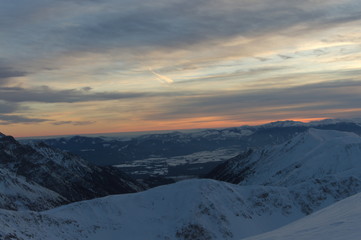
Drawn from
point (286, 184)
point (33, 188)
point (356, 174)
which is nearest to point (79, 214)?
point (356, 174)

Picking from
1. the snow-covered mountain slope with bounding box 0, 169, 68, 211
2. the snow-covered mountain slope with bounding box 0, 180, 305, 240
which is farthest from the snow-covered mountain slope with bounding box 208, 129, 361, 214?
the snow-covered mountain slope with bounding box 0, 169, 68, 211

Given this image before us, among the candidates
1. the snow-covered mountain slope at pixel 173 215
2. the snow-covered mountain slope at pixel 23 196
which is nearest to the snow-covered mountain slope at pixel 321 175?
the snow-covered mountain slope at pixel 173 215

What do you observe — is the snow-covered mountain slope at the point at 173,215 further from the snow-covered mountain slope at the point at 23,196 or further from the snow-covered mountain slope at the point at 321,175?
the snow-covered mountain slope at the point at 23,196

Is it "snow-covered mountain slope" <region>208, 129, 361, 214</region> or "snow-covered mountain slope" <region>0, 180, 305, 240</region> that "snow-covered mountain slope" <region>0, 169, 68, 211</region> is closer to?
"snow-covered mountain slope" <region>0, 180, 305, 240</region>

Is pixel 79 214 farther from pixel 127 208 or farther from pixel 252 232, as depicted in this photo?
pixel 252 232

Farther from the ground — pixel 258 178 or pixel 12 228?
pixel 12 228

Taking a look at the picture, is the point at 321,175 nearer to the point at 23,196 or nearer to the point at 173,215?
the point at 173,215
